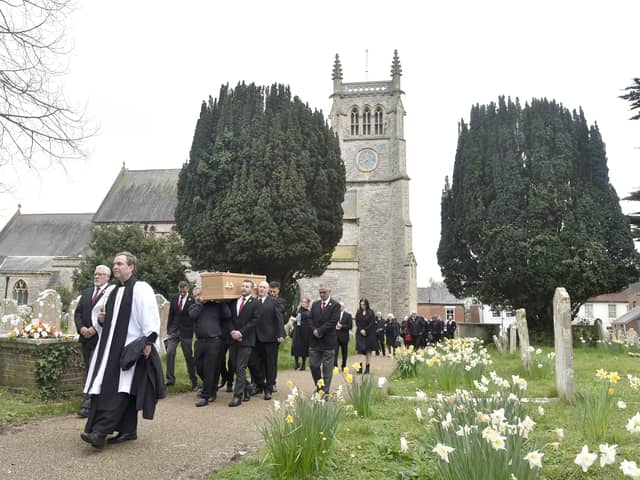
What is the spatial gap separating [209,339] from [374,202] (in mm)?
33536

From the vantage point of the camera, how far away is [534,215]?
22547 mm

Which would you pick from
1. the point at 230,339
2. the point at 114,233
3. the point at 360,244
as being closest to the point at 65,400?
the point at 230,339

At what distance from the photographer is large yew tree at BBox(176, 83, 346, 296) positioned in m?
23.7

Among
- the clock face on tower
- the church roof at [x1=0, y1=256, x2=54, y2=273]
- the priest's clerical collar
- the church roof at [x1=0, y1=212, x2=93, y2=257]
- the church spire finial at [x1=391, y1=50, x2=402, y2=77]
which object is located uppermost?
the church spire finial at [x1=391, y1=50, x2=402, y2=77]

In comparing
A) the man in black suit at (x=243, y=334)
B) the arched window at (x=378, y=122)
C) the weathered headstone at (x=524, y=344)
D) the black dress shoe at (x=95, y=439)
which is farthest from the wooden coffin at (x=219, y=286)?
the arched window at (x=378, y=122)

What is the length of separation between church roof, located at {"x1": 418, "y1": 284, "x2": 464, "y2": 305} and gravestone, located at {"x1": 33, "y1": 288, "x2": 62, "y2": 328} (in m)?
51.8

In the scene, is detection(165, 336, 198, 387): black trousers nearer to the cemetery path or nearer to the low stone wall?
the low stone wall

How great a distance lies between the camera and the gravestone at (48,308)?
13.0 metres

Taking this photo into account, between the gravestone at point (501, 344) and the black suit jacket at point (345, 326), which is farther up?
the black suit jacket at point (345, 326)

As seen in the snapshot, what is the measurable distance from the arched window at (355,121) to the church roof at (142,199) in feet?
50.0

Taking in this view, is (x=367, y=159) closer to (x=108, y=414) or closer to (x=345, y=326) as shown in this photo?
(x=345, y=326)

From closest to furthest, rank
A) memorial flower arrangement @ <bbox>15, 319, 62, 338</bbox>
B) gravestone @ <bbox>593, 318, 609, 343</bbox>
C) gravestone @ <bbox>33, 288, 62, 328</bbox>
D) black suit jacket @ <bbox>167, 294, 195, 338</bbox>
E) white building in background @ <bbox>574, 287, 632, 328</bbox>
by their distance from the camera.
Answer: memorial flower arrangement @ <bbox>15, 319, 62, 338</bbox> → black suit jacket @ <bbox>167, 294, 195, 338</bbox> → gravestone @ <bbox>33, 288, 62, 328</bbox> → gravestone @ <bbox>593, 318, 609, 343</bbox> → white building in background @ <bbox>574, 287, 632, 328</bbox>

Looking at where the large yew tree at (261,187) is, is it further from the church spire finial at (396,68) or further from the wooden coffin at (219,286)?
the church spire finial at (396,68)

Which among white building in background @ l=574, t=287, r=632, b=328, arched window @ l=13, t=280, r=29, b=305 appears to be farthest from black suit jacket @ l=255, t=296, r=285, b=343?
white building in background @ l=574, t=287, r=632, b=328
